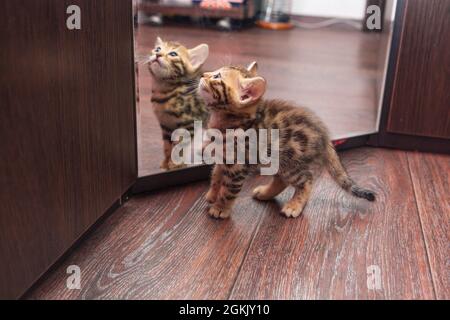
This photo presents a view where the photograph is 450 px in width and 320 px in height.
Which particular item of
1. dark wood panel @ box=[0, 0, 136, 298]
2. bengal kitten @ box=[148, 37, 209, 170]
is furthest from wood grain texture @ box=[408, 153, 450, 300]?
→ dark wood panel @ box=[0, 0, 136, 298]

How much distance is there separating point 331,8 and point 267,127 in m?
1.59

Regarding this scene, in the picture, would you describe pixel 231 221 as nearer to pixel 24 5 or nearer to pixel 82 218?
pixel 82 218

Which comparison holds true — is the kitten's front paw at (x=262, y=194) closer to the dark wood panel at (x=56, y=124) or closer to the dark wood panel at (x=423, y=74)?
the dark wood panel at (x=56, y=124)

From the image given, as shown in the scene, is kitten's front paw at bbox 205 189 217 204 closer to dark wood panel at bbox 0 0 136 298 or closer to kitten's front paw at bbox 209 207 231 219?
kitten's front paw at bbox 209 207 231 219

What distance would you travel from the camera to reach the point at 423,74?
5.55 ft

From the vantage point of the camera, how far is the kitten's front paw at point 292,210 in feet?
4.49

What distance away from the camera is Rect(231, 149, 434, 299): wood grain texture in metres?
1.08

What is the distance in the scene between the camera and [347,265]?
1165 mm

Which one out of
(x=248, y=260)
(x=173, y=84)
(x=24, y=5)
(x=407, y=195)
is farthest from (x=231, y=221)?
(x=24, y=5)

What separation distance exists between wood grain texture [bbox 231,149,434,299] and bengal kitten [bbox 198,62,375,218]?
0.21 ft

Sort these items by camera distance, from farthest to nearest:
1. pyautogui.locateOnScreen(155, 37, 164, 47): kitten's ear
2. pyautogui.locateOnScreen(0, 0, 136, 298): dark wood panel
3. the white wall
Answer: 1. the white wall
2. pyautogui.locateOnScreen(155, 37, 164, 47): kitten's ear
3. pyautogui.locateOnScreen(0, 0, 136, 298): dark wood panel

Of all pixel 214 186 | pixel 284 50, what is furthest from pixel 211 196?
pixel 284 50

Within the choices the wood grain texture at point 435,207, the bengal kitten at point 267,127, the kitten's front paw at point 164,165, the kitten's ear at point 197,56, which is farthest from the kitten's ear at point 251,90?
the wood grain texture at point 435,207

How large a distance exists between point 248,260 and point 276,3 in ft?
5.83
